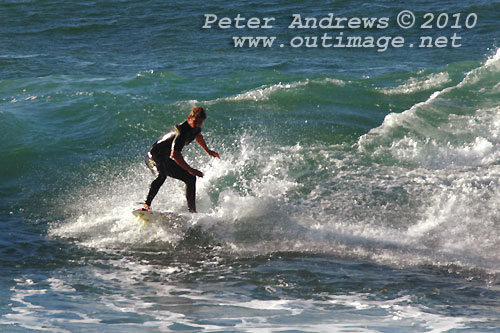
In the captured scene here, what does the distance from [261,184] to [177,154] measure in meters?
2.58

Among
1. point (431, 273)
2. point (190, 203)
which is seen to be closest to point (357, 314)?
point (431, 273)

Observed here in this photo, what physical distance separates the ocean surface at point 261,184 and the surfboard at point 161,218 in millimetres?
102

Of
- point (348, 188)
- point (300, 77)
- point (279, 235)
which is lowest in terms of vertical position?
point (279, 235)

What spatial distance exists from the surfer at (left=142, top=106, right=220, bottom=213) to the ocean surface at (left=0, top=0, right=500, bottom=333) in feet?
1.94

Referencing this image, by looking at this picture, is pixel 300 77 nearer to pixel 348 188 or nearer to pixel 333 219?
pixel 348 188

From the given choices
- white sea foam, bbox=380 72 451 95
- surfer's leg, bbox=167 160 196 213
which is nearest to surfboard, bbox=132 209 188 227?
surfer's leg, bbox=167 160 196 213

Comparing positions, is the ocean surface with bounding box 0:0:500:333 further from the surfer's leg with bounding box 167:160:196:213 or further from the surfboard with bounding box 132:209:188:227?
the surfer's leg with bounding box 167:160:196:213

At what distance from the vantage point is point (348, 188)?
11.1m

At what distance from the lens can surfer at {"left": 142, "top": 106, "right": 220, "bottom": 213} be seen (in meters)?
8.85

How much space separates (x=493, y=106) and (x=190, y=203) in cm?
915

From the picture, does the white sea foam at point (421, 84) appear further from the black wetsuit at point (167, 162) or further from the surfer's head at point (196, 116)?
the surfer's head at point (196, 116)

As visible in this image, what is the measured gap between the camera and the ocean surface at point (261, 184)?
23.5ft

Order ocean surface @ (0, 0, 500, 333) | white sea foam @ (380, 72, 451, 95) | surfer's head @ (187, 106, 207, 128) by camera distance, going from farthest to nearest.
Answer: white sea foam @ (380, 72, 451, 95) → surfer's head @ (187, 106, 207, 128) → ocean surface @ (0, 0, 500, 333)

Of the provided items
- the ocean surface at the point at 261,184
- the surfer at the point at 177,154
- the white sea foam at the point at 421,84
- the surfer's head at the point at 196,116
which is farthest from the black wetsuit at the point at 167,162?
the white sea foam at the point at 421,84
